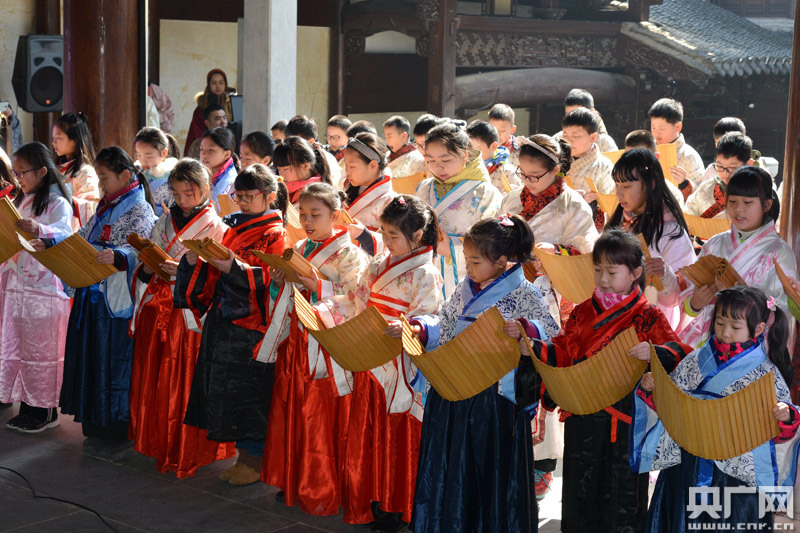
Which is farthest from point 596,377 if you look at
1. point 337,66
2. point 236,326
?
point 337,66

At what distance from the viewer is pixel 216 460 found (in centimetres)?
500

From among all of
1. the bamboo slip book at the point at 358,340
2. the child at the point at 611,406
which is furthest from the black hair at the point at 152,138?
the child at the point at 611,406

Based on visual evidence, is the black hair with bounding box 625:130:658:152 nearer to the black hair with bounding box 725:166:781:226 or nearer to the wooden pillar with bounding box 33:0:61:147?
→ the black hair with bounding box 725:166:781:226

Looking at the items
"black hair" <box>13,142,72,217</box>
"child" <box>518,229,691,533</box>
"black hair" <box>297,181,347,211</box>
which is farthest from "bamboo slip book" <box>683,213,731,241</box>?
"black hair" <box>13,142,72,217</box>

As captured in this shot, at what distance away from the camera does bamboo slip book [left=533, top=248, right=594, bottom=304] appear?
4.18 m

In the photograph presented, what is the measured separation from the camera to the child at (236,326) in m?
4.52

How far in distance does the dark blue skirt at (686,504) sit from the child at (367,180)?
1.91 meters

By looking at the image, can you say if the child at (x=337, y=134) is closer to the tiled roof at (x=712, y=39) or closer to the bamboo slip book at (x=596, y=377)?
the bamboo slip book at (x=596, y=377)

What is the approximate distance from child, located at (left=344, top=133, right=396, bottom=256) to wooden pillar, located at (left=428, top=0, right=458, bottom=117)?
7.13 metres

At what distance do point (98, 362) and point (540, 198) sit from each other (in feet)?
7.41

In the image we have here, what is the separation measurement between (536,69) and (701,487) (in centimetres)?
1083

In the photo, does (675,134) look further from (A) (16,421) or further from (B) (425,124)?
(A) (16,421)

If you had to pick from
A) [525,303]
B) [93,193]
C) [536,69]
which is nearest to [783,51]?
[536,69]

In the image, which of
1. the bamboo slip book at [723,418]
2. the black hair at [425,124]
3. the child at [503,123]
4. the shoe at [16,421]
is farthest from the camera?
the child at [503,123]
